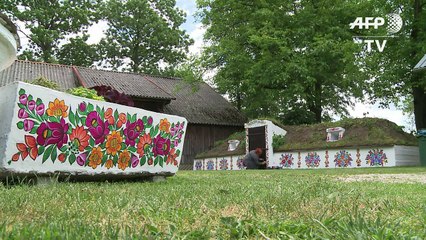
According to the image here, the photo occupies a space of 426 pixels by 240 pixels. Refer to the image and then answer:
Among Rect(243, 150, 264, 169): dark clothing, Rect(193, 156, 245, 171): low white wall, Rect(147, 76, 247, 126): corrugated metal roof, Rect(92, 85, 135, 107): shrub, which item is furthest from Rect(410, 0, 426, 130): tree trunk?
Rect(92, 85, 135, 107): shrub

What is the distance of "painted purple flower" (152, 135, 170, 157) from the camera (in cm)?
615

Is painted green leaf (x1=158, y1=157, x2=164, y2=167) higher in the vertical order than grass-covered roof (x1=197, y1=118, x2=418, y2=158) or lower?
lower

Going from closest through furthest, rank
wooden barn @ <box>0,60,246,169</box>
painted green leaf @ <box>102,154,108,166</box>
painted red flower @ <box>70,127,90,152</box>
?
painted red flower @ <box>70,127,90,152</box> → painted green leaf @ <box>102,154,108,166</box> → wooden barn @ <box>0,60,246,169</box>

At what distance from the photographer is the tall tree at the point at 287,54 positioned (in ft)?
71.2

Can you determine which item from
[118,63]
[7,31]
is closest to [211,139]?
[118,63]

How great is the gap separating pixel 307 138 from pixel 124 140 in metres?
16.3

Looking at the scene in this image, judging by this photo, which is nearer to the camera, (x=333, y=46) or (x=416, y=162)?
(x=416, y=162)

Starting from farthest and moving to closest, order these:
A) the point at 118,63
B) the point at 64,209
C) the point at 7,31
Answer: the point at 118,63
the point at 7,31
the point at 64,209

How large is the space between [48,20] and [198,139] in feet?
53.2

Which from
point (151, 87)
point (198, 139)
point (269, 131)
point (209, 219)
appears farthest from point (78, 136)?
point (198, 139)

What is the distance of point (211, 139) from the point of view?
26.7 meters

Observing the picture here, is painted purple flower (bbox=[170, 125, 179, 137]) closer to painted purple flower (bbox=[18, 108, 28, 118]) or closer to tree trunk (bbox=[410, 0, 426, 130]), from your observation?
painted purple flower (bbox=[18, 108, 28, 118])

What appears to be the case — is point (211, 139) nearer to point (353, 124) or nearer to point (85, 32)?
point (353, 124)

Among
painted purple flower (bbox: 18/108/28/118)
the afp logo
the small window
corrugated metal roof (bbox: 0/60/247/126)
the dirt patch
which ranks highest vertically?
the afp logo
